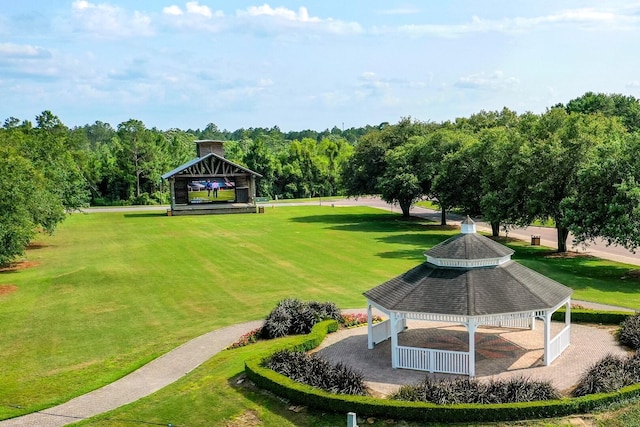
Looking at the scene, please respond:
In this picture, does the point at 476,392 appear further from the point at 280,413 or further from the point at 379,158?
the point at 379,158

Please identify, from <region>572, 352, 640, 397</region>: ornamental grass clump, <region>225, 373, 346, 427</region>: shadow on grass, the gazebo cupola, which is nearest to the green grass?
<region>225, 373, 346, 427</region>: shadow on grass

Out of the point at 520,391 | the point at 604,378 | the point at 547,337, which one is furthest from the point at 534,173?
the point at 520,391

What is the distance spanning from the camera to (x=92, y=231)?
200 feet

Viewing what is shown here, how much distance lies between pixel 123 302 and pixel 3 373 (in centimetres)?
991

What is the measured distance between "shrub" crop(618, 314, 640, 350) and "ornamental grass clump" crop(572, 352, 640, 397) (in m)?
2.81

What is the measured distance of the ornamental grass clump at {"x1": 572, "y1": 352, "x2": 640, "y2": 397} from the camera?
16.3m

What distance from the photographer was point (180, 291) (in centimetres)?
3319

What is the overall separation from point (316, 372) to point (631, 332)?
11781mm

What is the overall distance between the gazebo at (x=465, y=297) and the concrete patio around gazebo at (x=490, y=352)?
52 centimetres

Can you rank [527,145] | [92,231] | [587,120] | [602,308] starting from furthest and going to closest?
1. [92,231]
2. [587,120]
3. [527,145]
4. [602,308]

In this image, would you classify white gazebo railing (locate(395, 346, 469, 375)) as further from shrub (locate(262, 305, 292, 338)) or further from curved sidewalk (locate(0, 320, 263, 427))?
curved sidewalk (locate(0, 320, 263, 427))

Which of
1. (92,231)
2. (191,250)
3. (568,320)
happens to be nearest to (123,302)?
(191,250)

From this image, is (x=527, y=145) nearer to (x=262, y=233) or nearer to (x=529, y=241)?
(x=529, y=241)

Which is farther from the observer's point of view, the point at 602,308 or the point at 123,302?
the point at 123,302
